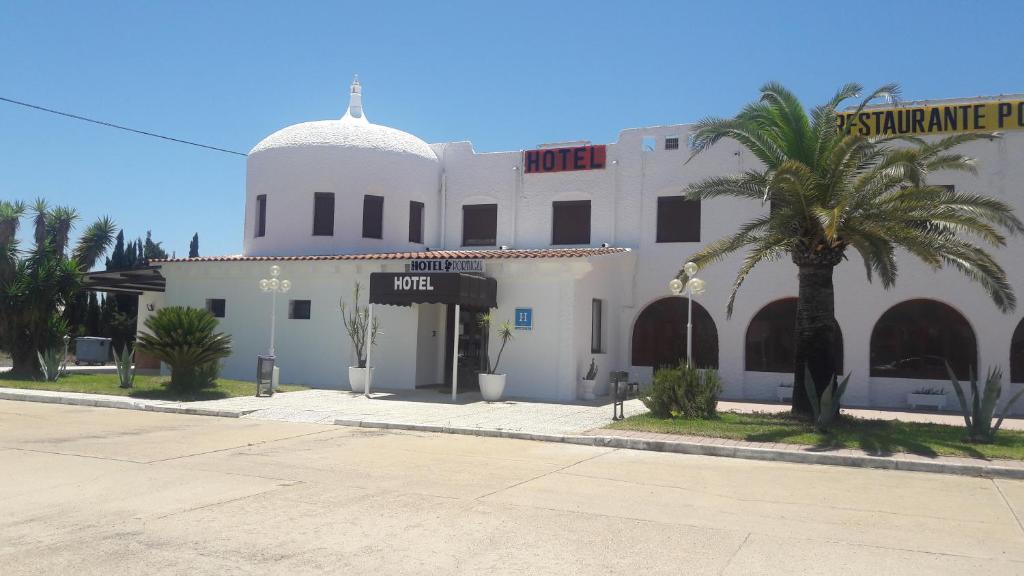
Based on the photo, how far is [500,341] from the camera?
67.6 ft

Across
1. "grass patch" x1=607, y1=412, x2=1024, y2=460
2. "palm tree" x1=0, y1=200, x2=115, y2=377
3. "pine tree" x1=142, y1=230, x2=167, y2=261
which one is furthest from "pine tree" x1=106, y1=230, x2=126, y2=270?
"grass patch" x1=607, y1=412, x2=1024, y2=460

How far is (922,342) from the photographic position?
20.1 metres

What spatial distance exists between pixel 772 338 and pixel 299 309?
42.8 feet

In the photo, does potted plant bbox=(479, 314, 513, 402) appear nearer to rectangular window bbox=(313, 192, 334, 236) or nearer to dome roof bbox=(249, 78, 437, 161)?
rectangular window bbox=(313, 192, 334, 236)

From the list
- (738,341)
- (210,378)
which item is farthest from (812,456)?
(210,378)

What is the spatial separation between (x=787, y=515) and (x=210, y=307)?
19679 millimetres

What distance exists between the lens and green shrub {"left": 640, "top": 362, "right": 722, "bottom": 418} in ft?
52.4

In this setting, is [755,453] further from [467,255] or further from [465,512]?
[467,255]

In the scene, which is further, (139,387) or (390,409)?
(139,387)

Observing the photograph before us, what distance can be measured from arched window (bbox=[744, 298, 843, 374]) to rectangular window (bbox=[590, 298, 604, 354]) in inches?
153

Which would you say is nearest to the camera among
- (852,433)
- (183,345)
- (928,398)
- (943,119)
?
(852,433)

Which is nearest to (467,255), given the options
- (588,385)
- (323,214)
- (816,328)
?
(588,385)

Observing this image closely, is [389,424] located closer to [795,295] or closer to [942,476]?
[942,476]

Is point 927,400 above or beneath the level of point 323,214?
beneath
